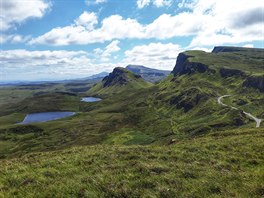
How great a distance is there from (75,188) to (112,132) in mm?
180202

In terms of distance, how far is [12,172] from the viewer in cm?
1933

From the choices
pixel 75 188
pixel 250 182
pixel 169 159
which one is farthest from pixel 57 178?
pixel 250 182

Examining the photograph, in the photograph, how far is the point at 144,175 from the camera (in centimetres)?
1769

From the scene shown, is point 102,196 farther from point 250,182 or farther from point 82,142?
point 82,142

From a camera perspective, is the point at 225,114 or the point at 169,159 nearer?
the point at 169,159

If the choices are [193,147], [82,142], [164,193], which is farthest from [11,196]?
[82,142]

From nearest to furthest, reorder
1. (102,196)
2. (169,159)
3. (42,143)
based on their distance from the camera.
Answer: (102,196) → (169,159) → (42,143)

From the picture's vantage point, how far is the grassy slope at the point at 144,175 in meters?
15.0

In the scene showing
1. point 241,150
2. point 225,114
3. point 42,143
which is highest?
point 241,150

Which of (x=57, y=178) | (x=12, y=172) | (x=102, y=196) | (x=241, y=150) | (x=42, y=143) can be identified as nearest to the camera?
(x=102, y=196)

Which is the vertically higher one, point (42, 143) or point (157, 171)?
point (157, 171)

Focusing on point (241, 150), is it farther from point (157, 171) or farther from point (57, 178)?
point (57, 178)

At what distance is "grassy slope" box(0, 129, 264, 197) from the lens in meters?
15.0

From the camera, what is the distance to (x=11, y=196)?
14.7 m
